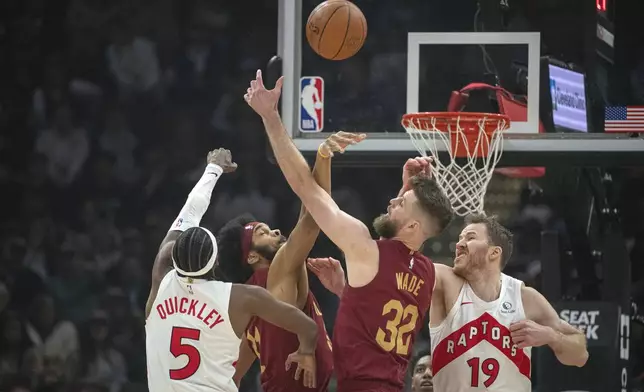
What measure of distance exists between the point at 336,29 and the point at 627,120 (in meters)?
2.03

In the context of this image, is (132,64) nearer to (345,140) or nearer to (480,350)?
(345,140)

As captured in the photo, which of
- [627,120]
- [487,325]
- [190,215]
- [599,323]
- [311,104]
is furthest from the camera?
[599,323]

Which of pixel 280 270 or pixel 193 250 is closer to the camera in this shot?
pixel 193 250

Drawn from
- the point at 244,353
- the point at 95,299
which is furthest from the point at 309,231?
the point at 95,299

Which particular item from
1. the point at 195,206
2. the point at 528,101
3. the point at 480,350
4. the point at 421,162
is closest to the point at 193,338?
the point at 195,206

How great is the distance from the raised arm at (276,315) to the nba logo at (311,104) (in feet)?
8.78

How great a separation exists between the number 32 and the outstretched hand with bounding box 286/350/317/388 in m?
0.28

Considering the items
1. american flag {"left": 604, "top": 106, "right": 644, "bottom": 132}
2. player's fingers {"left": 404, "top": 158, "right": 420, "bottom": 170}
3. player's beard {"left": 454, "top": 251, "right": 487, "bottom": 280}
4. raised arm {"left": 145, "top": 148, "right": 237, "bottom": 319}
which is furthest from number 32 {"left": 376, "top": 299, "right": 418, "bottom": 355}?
american flag {"left": 604, "top": 106, "right": 644, "bottom": 132}

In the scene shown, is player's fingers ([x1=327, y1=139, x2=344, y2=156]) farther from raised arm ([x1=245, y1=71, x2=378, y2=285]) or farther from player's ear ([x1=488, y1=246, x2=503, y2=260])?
player's ear ([x1=488, y1=246, x2=503, y2=260])

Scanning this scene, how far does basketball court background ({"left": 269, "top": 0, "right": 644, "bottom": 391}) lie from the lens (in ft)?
21.6

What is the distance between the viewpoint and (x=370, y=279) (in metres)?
3.99

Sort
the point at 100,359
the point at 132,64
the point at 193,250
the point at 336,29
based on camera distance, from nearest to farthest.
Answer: the point at 193,250 → the point at 336,29 → the point at 100,359 → the point at 132,64

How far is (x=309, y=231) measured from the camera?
421 cm

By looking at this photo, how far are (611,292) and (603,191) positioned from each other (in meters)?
1.05
